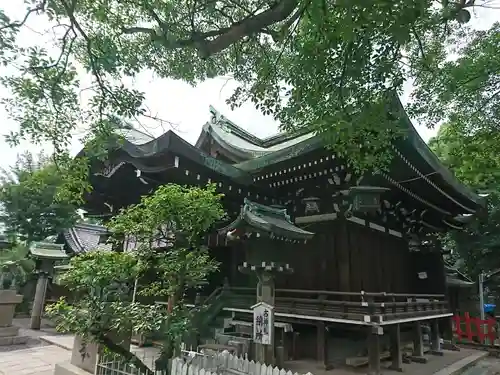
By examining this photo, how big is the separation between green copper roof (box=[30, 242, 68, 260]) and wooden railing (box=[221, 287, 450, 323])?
8.88 m

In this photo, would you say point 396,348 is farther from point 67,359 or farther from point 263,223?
point 67,359

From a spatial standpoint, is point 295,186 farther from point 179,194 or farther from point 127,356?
point 127,356

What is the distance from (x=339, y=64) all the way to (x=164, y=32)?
2.36 m

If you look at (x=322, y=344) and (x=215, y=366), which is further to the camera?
(x=322, y=344)

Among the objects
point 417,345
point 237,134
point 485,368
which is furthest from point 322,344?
point 237,134

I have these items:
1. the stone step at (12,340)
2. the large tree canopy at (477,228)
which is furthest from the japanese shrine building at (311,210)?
the stone step at (12,340)

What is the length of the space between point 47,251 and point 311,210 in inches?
452

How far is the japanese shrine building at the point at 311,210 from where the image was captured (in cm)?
669

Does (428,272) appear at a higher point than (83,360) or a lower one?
higher

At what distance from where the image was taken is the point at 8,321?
11.0 meters

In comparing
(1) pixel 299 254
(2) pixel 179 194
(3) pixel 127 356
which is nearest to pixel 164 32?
(2) pixel 179 194

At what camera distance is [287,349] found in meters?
7.82

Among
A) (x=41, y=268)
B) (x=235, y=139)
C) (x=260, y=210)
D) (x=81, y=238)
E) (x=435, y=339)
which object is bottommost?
(x=435, y=339)

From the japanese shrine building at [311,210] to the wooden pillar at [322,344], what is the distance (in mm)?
25
